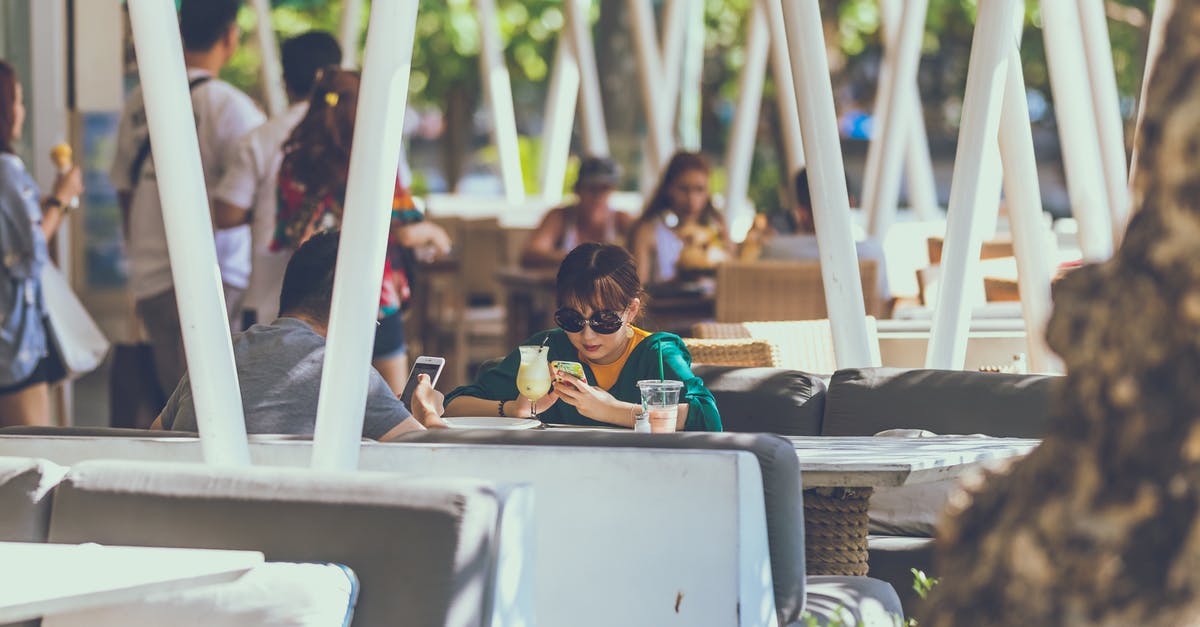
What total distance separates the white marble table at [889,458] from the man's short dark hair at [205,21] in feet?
8.77

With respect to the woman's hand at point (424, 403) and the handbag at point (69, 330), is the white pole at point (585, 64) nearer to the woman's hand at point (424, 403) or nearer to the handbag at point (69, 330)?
the handbag at point (69, 330)

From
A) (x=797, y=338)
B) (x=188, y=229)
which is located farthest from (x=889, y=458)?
(x=797, y=338)

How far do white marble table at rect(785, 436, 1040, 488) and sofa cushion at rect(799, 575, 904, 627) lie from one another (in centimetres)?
20

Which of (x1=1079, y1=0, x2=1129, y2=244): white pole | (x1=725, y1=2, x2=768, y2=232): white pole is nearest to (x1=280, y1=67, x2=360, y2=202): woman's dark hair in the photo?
(x1=1079, y1=0, x2=1129, y2=244): white pole

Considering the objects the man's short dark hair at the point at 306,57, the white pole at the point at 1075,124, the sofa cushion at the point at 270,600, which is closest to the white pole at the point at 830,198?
the white pole at the point at 1075,124

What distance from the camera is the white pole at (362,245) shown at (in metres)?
3.15

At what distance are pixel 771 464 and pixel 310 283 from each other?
4.48ft

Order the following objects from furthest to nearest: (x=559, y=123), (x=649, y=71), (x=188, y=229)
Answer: (x=559, y=123)
(x=649, y=71)
(x=188, y=229)

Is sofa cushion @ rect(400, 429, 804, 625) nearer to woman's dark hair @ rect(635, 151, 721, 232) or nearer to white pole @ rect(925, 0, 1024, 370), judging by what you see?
white pole @ rect(925, 0, 1024, 370)

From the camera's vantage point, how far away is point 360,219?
3178mm

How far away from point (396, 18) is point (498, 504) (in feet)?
2.93

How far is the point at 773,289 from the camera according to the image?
746cm

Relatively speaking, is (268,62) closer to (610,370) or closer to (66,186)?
(66,186)

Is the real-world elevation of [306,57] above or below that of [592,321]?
above
